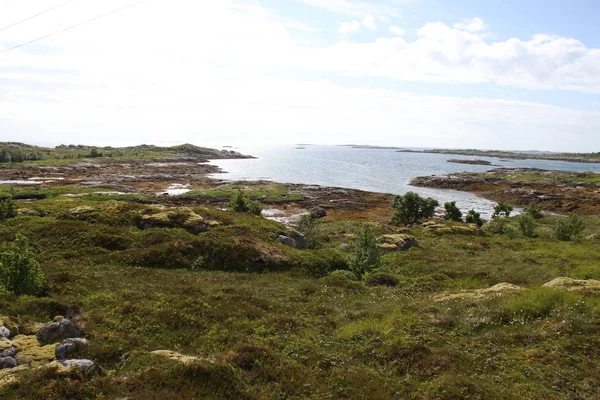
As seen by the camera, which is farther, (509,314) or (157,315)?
(509,314)

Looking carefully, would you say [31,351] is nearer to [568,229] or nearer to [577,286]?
[577,286]

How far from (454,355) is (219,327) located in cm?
1092

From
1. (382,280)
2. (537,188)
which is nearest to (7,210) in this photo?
(382,280)

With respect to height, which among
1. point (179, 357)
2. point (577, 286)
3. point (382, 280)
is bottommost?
point (382, 280)

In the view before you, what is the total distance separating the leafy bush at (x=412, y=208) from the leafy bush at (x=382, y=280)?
41125 millimetres

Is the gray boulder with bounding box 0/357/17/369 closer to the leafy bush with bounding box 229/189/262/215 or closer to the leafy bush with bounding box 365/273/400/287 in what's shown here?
the leafy bush with bounding box 365/273/400/287

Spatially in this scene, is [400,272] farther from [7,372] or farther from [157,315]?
[7,372]

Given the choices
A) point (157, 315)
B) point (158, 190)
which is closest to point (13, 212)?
point (157, 315)

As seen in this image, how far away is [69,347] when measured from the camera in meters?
13.4

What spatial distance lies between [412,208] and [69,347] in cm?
6441

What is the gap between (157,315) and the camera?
18.0 meters

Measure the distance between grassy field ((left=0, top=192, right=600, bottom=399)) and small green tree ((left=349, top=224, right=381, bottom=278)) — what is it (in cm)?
146

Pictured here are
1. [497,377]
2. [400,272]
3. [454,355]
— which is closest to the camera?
[497,377]

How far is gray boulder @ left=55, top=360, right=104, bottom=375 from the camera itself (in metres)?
11.7
